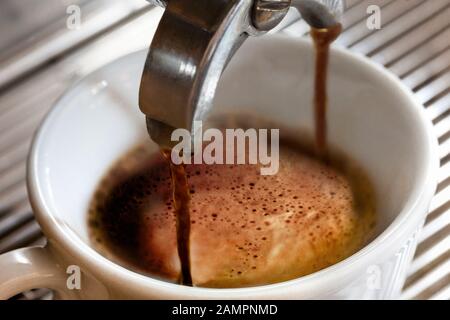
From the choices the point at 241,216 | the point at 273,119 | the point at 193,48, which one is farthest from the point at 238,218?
the point at 193,48

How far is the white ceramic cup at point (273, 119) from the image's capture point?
0.42 metres

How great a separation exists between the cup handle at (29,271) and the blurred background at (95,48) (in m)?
0.17

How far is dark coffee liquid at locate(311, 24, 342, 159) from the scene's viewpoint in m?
0.51

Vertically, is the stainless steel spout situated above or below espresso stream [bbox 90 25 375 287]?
above

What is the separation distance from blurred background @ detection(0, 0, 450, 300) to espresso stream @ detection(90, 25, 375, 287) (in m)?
0.10

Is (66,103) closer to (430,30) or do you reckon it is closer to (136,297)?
(136,297)

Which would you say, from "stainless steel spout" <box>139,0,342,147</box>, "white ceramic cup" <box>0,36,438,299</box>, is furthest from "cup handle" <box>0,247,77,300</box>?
"stainless steel spout" <box>139,0,342,147</box>

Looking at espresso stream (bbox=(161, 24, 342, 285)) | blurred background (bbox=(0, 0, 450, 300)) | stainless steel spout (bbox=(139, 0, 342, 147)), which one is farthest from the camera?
blurred background (bbox=(0, 0, 450, 300))

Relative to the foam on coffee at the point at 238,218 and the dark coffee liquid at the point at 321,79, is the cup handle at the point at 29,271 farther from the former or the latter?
the dark coffee liquid at the point at 321,79

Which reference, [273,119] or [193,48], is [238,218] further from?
[193,48]

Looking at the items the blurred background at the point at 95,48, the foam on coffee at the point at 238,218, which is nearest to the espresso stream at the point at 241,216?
the foam on coffee at the point at 238,218

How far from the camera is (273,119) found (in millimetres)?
620

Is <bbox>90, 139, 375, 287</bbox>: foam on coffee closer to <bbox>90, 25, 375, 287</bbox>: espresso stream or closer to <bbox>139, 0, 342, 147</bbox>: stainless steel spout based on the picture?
<bbox>90, 25, 375, 287</bbox>: espresso stream
